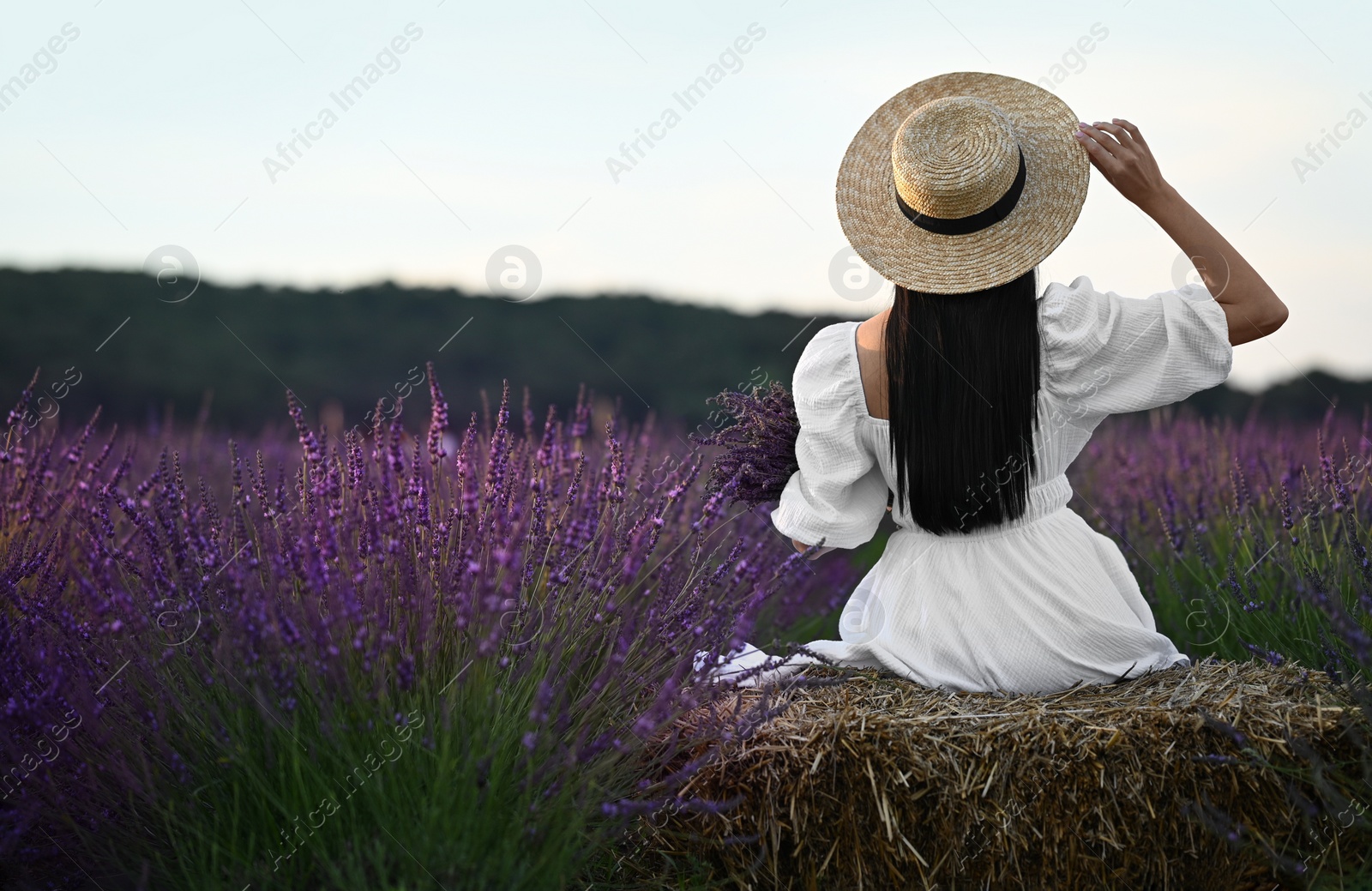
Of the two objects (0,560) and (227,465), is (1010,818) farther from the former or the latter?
(227,465)

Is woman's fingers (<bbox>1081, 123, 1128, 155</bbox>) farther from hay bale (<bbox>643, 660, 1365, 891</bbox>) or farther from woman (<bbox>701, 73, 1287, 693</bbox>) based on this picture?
hay bale (<bbox>643, 660, 1365, 891</bbox>)

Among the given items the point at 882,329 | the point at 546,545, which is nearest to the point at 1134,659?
the point at 882,329

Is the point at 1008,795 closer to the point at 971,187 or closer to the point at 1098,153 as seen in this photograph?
the point at 971,187

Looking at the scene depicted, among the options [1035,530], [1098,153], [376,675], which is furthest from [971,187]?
[376,675]

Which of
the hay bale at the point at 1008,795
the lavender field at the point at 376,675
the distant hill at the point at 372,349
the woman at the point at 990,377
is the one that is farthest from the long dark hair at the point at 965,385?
the distant hill at the point at 372,349

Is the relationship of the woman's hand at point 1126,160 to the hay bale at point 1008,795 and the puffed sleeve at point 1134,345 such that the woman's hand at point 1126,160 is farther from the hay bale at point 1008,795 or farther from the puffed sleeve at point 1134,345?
the hay bale at point 1008,795

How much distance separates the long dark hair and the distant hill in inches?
379

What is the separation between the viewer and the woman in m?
2.07

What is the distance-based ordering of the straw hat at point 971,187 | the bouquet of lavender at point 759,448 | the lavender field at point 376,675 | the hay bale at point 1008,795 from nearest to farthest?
the lavender field at point 376,675
the hay bale at point 1008,795
the straw hat at point 971,187
the bouquet of lavender at point 759,448

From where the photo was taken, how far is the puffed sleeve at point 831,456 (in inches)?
85.4

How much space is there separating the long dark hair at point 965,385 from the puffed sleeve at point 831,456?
0.10m

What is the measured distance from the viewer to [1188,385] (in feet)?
6.86

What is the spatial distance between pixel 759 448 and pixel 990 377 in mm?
605

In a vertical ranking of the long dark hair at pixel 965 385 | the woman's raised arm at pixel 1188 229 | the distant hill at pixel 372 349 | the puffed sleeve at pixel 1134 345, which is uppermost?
the woman's raised arm at pixel 1188 229
